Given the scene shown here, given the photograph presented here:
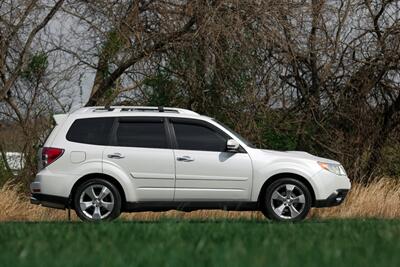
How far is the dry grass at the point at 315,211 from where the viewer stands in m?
16.2

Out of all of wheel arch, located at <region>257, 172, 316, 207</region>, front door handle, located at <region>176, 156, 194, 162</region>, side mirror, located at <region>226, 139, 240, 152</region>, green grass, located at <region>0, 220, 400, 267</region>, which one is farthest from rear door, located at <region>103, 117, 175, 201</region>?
green grass, located at <region>0, 220, 400, 267</region>

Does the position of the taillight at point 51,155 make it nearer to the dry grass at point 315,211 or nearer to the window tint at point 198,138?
the window tint at point 198,138

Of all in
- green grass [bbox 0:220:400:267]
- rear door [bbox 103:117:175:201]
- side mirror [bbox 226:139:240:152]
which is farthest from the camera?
side mirror [bbox 226:139:240:152]

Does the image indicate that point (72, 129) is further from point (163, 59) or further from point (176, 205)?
point (163, 59)

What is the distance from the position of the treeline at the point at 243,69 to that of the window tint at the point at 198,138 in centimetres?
508

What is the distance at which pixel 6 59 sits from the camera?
20188mm

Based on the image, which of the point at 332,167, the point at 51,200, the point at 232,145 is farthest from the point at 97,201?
the point at 332,167

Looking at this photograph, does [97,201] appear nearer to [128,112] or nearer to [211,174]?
[128,112]

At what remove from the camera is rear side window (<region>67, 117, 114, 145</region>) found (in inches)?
544

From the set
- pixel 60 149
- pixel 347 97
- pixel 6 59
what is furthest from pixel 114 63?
pixel 60 149

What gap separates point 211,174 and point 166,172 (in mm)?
694

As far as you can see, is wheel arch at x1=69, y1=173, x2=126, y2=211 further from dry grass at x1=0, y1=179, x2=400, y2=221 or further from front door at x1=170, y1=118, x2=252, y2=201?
dry grass at x1=0, y1=179, x2=400, y2=221

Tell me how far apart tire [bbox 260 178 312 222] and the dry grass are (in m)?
2.17

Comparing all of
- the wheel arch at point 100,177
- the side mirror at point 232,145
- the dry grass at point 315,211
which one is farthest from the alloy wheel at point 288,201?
the wheel arch at point 100,177
